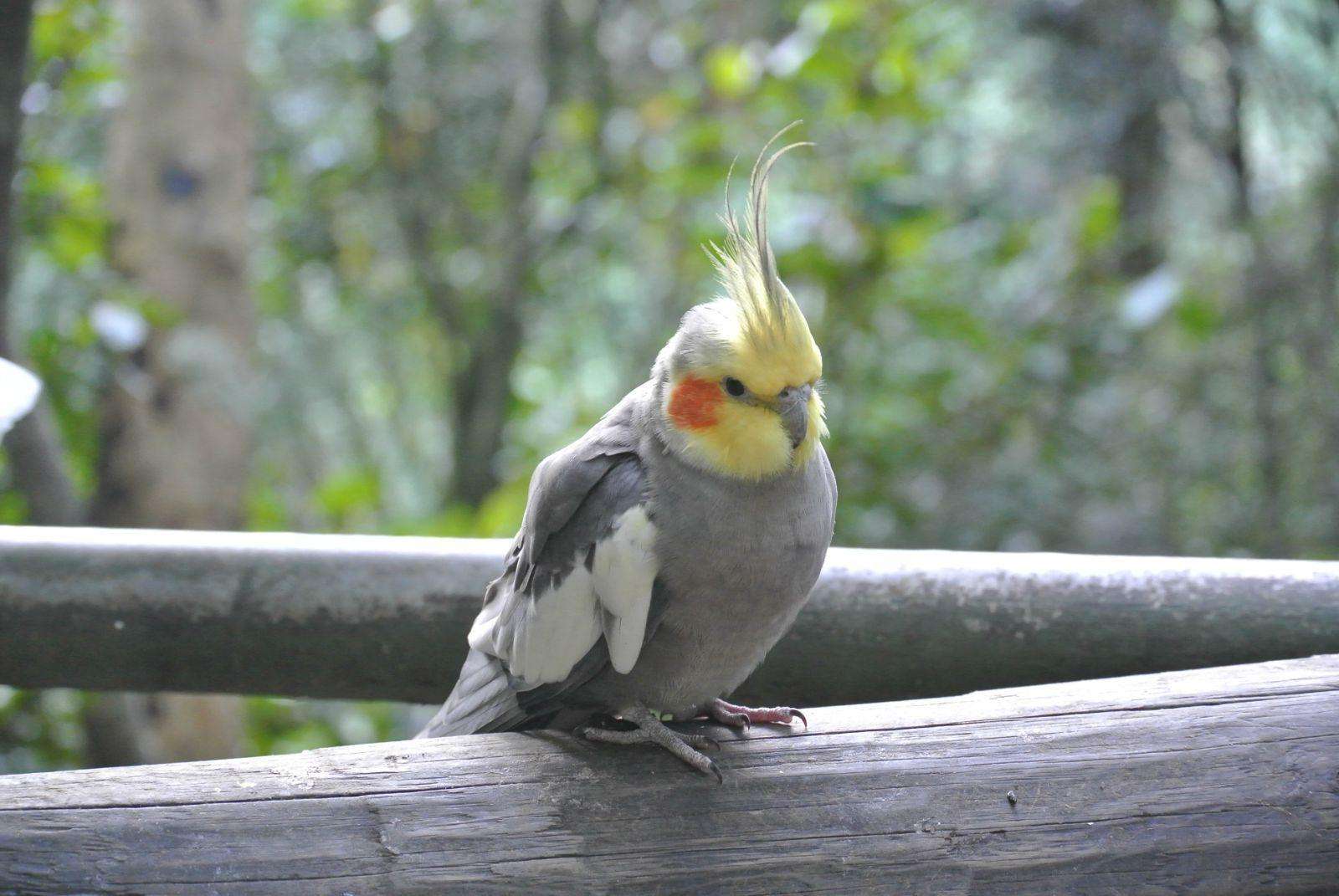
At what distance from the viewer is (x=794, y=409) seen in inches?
51.6

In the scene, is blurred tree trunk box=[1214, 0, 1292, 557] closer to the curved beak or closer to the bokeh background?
the bokeh background

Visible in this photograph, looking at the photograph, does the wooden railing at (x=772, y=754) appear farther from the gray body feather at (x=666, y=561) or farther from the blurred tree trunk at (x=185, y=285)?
the blurred tree trunk at (x=185, y=285)

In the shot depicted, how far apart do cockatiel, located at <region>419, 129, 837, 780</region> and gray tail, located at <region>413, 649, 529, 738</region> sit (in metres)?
0.02

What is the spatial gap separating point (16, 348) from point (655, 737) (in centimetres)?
160

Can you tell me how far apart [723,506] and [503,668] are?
374 mm

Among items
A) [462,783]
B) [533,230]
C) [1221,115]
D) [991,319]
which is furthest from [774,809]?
[533,230]

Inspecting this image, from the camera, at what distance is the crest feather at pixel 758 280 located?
126 cm

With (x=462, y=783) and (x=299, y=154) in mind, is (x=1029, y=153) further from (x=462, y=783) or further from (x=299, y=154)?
(x=462, y=783)

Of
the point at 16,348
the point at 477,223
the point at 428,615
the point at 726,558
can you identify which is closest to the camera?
the point at 726,558

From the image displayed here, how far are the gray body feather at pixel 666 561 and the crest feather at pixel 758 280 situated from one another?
0.18 m

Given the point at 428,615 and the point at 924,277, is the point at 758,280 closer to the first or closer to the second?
the point at 428,615

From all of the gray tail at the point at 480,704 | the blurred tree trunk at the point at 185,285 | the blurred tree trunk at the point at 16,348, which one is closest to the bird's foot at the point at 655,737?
the gray tail at the point at 480,704

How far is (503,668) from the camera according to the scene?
1465mm

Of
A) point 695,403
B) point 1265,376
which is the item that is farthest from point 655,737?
point 1265,376
